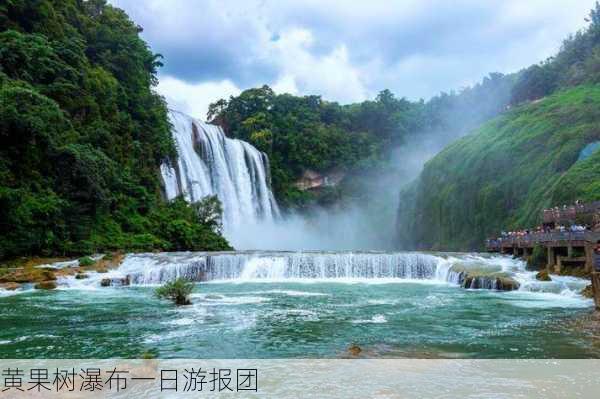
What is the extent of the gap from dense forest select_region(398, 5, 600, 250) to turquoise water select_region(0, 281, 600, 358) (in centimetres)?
1424

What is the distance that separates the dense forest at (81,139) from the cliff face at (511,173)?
17323mm

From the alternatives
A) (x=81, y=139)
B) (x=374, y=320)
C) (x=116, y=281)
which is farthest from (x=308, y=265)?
(x=81, y=139)

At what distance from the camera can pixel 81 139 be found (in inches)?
1160

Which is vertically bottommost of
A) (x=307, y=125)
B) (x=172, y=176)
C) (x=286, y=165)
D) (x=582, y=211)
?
(x=582, y=211)

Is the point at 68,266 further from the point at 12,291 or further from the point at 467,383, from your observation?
the point at 467,383

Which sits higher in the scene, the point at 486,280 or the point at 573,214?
the point at 573,214

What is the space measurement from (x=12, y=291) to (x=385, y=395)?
15.8 metres

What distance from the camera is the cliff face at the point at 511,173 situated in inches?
1161

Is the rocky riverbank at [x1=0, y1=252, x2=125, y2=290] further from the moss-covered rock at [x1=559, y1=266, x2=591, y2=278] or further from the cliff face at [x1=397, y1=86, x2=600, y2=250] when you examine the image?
the cliff face at [x1=397, y1=86, x2=600, y2=250]

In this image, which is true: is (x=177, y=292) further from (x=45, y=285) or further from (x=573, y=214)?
(x=573, y=214)

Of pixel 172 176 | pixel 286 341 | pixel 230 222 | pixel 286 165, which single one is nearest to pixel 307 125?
pixel 286 165

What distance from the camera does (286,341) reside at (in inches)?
375

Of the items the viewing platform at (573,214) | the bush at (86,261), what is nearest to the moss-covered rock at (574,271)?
the viewing platform at (573,214)

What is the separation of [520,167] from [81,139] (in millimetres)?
26611
